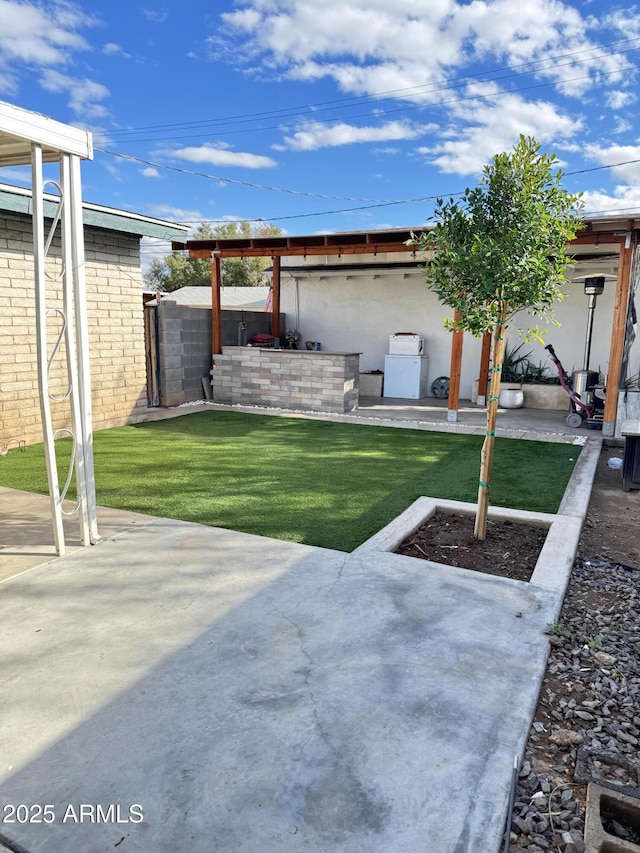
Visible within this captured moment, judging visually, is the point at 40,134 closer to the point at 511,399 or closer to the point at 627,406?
the point at 627,406

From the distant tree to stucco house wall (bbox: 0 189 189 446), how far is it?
24373 millimetres

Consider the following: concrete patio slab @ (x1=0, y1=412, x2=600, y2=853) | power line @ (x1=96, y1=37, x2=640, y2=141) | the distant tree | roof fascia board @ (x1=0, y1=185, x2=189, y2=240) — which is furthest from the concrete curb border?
the distant tree

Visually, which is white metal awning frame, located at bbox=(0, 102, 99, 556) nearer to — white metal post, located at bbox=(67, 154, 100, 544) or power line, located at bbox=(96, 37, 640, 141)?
white metal post, located at bbox=(67, 154, 100, 544)

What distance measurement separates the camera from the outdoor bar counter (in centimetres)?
963

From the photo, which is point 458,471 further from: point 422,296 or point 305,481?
point 422,296

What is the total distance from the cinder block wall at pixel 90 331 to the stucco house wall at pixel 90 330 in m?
0.01

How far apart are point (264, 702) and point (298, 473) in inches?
140

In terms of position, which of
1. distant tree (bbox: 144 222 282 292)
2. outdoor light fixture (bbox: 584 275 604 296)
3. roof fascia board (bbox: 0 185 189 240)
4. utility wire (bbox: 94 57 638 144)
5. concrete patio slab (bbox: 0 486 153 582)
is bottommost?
concrete patio slab (bbox: 0 486 153 582)

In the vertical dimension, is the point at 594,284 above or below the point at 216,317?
above

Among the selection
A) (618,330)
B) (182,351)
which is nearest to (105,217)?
(182,351)

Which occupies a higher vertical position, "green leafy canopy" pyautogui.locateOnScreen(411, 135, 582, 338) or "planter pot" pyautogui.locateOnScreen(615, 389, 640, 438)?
"green leafy canopy" pyautogui.locateOnScreen(411, 135, 582, 338)

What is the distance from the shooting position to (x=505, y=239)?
343cm

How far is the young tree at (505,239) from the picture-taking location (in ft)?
11.0

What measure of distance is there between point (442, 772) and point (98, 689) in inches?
53.5
